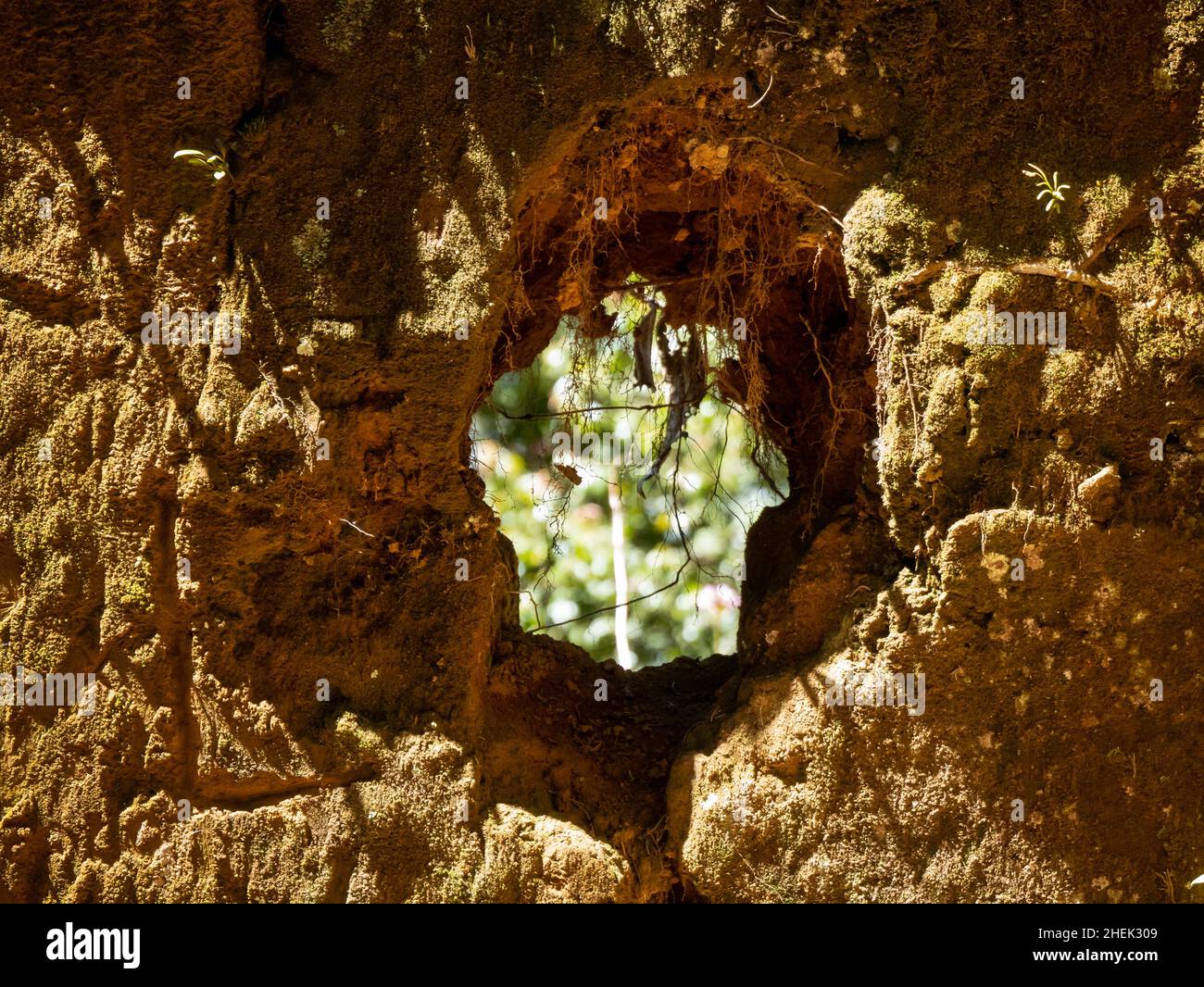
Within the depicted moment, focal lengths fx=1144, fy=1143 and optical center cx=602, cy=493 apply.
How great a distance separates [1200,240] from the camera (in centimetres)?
353

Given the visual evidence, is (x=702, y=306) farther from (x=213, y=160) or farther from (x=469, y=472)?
(x=213, y=160)

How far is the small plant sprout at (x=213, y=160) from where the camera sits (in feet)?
12.5

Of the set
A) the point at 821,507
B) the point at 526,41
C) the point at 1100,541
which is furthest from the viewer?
the point at 821,507

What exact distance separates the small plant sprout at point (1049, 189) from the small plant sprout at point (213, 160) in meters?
2.60

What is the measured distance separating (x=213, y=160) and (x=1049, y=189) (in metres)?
2.69

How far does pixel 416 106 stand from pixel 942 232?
176 centimetres

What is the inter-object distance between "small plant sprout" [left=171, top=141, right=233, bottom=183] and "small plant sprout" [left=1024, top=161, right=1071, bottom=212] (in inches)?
102

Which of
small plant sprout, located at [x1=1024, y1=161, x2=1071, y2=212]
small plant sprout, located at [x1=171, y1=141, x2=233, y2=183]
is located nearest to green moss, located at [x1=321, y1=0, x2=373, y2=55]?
small plant sprout, located at [x1=171, y1=141, x2=233, y2=183]

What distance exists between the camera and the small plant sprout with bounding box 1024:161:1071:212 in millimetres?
3529

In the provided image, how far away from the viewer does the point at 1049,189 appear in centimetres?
354

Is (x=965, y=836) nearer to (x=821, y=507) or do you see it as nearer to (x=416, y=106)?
(x=821, y=507)

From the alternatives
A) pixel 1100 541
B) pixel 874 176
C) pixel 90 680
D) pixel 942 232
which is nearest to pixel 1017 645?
pixel 1100 541

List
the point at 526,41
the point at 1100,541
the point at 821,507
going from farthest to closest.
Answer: the point at 821,507, the point at 526,41, the point at 1100,541
